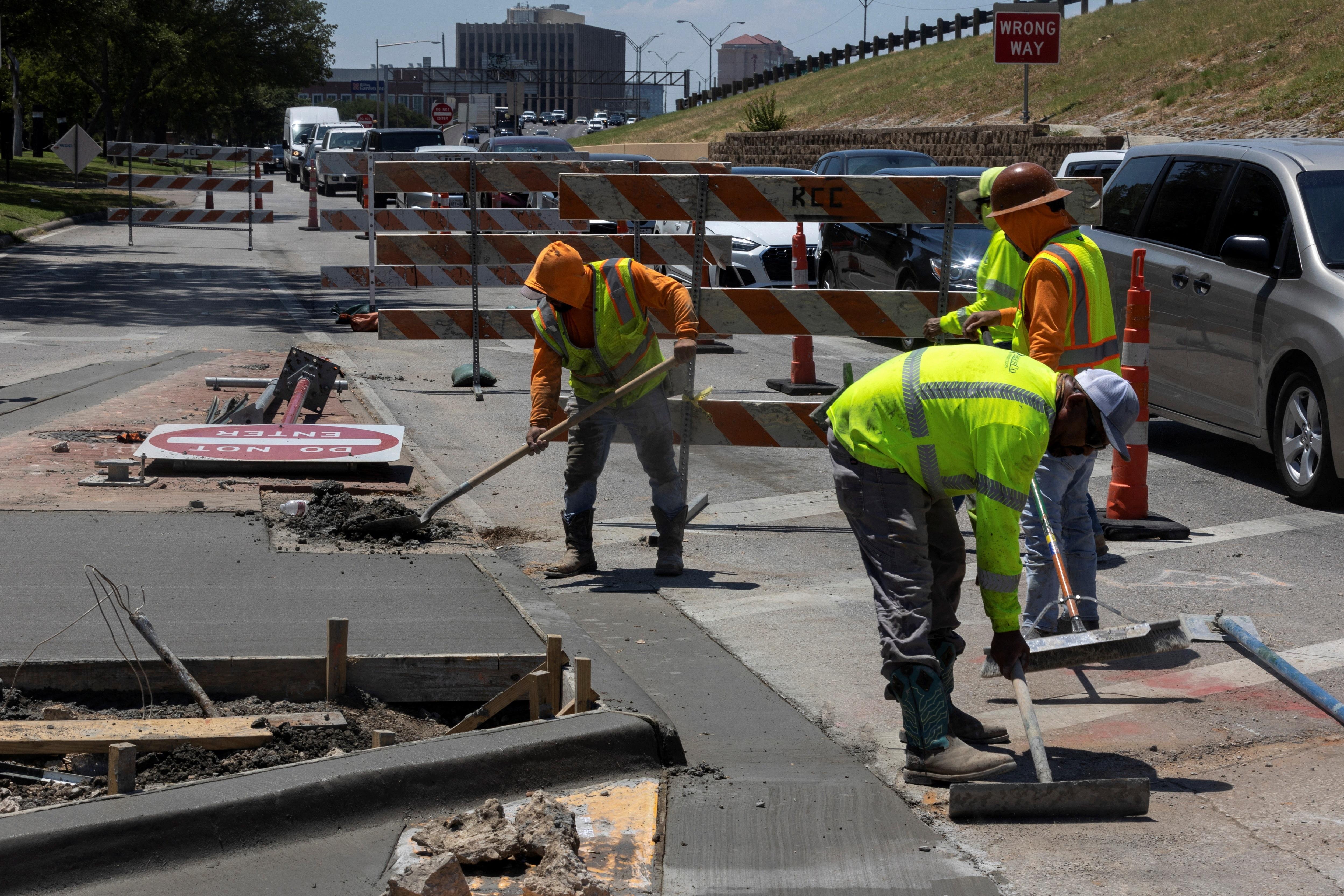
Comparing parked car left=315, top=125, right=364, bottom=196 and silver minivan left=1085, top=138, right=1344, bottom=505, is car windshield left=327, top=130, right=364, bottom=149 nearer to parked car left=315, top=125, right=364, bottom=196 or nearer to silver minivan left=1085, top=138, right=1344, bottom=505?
parked car left=315, top=125, right=364, bottom=196

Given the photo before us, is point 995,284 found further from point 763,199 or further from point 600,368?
point 600,368

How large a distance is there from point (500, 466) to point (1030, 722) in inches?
131

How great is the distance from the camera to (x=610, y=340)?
665 cm

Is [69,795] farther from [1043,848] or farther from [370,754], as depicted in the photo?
[1043,848]

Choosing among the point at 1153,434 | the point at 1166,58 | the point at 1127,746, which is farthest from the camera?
the point at 1166,58

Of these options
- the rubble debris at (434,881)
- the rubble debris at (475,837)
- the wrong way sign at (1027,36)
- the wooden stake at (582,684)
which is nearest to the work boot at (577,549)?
the wooden stake at (582,684)

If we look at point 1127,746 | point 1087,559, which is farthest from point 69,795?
point 1087,559

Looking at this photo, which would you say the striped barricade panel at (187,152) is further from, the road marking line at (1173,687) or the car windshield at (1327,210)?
the road marking line at (1173,687)

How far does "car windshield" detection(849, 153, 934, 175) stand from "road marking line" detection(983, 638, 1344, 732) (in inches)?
562

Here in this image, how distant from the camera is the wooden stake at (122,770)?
3.83 meters

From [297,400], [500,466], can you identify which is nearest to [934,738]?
[500,466]

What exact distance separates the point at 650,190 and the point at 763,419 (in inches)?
57.0

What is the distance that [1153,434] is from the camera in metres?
10.7

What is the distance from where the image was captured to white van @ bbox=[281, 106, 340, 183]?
54469mm
